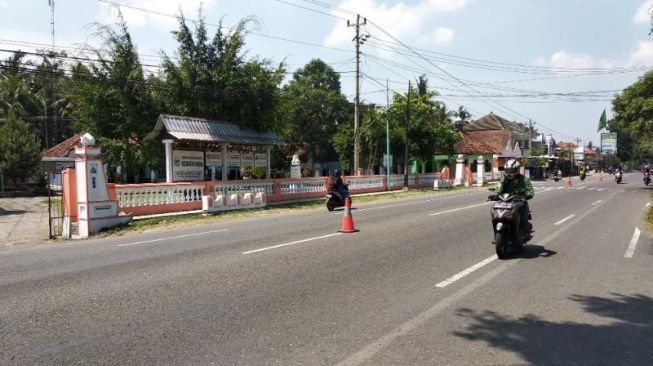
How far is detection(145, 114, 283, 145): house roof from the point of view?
18844mm

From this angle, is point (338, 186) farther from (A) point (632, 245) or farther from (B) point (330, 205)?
(A) point (632, 245)

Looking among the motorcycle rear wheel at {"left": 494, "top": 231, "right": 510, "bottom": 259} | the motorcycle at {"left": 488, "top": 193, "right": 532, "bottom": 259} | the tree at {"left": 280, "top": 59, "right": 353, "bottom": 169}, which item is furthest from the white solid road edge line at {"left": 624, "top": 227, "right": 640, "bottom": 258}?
the tree at {"left": 280, "top": 59, "right": 353, "bottom": 169}

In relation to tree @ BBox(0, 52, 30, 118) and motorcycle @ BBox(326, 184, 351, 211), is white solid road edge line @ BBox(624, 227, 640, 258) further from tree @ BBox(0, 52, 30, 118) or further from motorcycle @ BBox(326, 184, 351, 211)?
tree @ BBox(0, 52, 30, 118)

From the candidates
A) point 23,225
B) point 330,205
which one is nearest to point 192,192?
point 330,205

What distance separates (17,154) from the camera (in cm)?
3456

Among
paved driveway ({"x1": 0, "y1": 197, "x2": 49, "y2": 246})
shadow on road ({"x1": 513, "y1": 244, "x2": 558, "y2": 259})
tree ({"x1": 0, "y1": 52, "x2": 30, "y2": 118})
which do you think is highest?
tree ({"x1": 0, "y1": 52, "x2": 30, "y2": 118})

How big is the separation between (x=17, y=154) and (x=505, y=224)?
1430 inches

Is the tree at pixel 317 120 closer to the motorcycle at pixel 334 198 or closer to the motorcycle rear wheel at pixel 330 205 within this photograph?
Answer: the motorcycle at pixel 334 198

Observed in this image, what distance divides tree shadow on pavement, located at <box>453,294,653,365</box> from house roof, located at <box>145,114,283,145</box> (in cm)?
1580

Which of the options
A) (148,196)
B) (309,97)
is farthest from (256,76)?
(309,97)

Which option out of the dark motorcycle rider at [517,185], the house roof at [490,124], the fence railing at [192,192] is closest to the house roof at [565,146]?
the house roof at [490,124]

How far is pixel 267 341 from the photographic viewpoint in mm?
4414

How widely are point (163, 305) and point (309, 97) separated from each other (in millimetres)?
49717

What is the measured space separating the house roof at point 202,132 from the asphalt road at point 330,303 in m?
9.11
